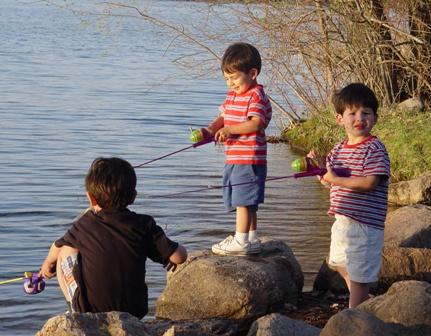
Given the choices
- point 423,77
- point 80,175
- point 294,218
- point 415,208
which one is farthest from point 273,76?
point 415,208

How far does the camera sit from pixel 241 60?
6.88m

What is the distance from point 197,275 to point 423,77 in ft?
23.2

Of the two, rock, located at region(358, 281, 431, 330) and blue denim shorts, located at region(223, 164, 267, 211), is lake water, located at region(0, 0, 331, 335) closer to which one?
blue denim shorts, located at region(223, 164, 267, 211)

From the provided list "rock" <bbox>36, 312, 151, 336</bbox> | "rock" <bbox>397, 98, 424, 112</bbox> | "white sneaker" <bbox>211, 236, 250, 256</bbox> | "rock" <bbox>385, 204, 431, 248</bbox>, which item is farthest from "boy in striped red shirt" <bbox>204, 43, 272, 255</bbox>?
"rock" <bbox>397, 98, 424, 112</bbox>

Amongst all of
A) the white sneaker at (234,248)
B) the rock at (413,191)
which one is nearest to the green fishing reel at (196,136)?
the white sneaker at (234,248)

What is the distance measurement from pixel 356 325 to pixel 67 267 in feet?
4.66

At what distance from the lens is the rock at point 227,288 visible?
6.61 m

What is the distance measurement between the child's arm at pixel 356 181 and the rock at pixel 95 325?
60.5 inches

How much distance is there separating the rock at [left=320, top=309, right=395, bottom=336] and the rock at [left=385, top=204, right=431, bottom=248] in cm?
283

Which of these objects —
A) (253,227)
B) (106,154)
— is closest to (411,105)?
(106,154)

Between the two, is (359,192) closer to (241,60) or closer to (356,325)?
(356,325)

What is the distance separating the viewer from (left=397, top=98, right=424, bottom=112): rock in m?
13.3

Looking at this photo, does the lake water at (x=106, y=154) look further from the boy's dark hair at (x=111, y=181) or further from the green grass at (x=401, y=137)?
the boy's dark hair at (x=111, y=181)

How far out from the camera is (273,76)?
14281 millimetres
